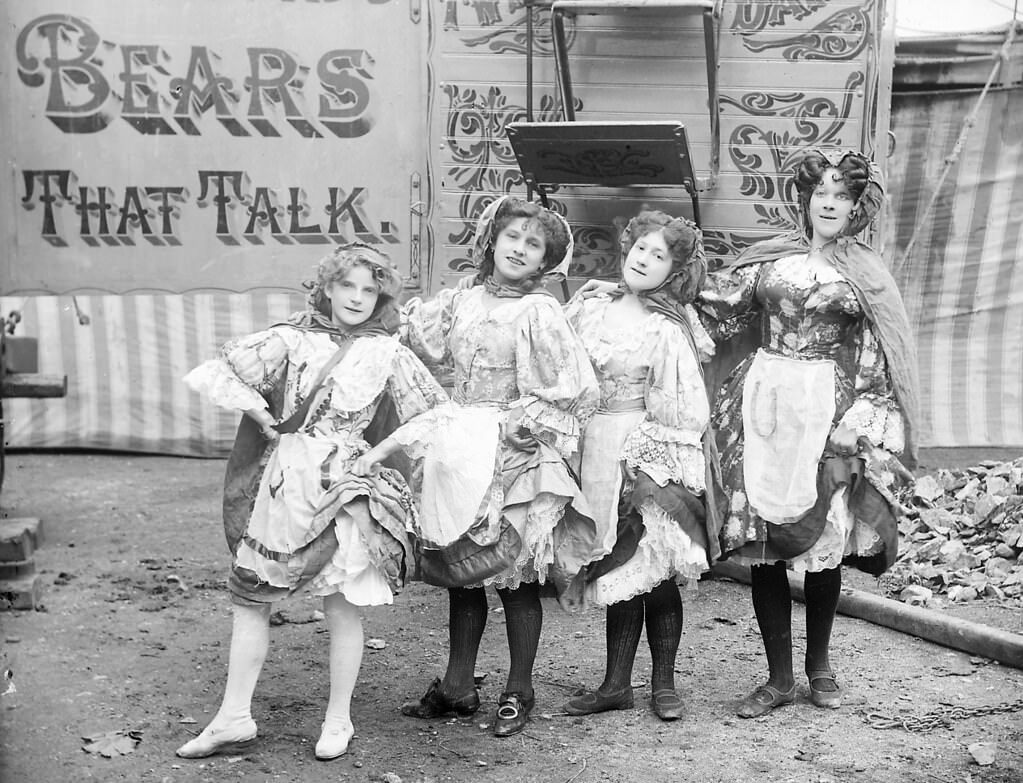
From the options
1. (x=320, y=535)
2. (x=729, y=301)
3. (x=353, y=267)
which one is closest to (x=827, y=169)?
(x=729, y=301)

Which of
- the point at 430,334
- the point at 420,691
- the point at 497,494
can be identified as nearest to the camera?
the point at 497,494

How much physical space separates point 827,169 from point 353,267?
1.61 meters

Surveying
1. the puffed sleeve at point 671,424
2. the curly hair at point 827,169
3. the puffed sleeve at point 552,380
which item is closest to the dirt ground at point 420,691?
the puffed sleeve at point 671,424

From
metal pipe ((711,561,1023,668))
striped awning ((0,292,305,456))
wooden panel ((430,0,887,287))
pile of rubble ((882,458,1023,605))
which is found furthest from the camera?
striped awning ((0,292,305,456))

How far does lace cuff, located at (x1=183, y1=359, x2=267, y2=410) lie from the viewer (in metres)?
3.74

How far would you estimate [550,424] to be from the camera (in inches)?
156

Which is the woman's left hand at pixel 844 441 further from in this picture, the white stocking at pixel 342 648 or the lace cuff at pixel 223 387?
the lace cuff at pixel 223 387

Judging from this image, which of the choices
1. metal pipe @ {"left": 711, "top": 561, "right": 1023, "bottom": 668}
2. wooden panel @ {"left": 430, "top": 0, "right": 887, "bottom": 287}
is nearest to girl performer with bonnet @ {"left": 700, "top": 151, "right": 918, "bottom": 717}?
metal pipe @ {"left": 711, "top": 561, "right": 1023, "bottom": 668}

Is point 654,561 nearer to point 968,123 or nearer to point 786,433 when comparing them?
point 786,433

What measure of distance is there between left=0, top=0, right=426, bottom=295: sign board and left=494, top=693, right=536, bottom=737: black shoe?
418cm

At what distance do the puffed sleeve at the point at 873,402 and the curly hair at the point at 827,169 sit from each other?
1.46ft

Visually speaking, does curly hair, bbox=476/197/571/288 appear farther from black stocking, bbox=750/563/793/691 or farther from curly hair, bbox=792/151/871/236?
black stocking, bbox=750/563/793/691

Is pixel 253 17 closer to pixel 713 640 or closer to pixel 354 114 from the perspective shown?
pixel 354 114

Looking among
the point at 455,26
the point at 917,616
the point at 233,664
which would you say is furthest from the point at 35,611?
the point at 455,26
